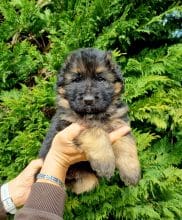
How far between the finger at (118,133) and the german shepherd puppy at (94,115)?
5 centimetres

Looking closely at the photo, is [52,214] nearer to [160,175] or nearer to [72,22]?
[160,175]

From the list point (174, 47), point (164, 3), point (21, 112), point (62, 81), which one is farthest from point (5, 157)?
point (164, 3)

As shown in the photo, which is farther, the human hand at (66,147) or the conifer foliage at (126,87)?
the conifer foliage at (126,87)

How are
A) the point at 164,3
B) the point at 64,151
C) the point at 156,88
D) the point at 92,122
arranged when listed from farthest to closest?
the point at 164,3
the point at 156,88
the point at 92,122
the point at 64,151

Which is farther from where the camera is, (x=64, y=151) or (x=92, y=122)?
(x=92, y=122)

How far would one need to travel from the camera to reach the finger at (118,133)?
3.55 m

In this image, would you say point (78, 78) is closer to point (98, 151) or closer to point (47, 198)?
point (98, 151)

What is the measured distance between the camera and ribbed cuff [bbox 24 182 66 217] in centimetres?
295

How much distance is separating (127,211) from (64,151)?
1.63 meters

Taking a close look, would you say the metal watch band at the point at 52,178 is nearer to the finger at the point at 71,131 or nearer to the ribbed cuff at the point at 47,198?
the ribbed cuff at the point at 47,198

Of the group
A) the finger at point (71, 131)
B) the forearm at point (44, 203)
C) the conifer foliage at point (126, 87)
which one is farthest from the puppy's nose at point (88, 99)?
the conifer foliage at point (126, 87)

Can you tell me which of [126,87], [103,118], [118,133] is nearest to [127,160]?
[118,133]

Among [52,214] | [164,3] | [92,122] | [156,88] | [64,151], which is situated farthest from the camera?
[164,3]

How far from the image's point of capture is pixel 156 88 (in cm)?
515
